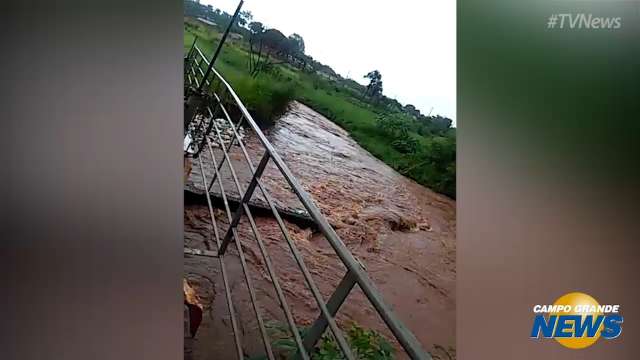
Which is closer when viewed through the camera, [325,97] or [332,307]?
[332,307]

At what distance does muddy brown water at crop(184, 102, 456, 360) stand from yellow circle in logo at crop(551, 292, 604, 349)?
17.1 inches

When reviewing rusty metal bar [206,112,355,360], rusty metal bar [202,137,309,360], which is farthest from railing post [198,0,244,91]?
rusty metal bar [202,137,309,360]

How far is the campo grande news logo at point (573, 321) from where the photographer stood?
2137 millimetres

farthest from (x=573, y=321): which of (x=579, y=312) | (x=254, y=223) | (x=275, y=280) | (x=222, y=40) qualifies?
(x=222, y=40)

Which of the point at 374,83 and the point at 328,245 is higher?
the point at 374,83

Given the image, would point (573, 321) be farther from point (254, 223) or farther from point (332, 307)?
point (254, 223)

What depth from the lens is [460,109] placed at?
2.12 metres

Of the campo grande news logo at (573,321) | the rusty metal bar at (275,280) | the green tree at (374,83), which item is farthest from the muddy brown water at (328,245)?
the campo grande news logo at (573,321)

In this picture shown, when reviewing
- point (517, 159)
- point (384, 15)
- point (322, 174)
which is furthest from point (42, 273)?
point (517, 159)

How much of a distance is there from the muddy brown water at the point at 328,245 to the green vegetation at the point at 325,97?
0.16 feet

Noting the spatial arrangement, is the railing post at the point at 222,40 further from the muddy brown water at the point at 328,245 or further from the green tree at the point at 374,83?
the green tree at the point at 374,83

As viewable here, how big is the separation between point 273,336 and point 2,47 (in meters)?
1.40

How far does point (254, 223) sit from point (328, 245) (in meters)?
0.27

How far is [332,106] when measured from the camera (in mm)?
2082
